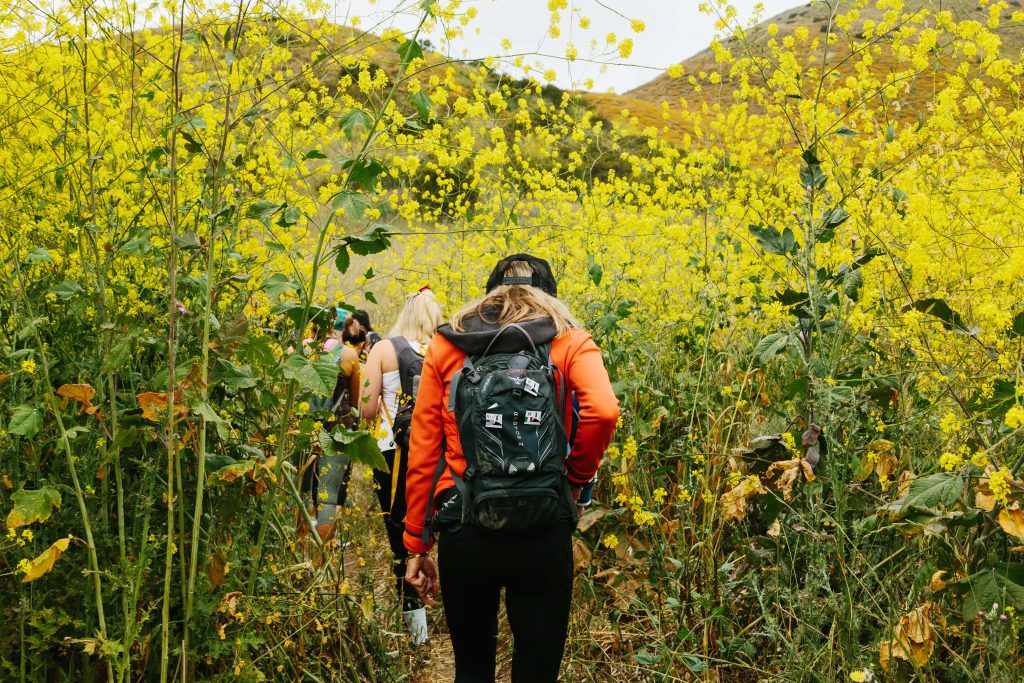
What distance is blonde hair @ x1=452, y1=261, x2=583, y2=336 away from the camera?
2.34 metres

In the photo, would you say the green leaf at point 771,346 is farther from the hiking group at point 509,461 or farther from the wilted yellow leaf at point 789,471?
the hiking group at point 509,461

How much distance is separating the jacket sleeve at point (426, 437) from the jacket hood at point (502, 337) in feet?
0.37

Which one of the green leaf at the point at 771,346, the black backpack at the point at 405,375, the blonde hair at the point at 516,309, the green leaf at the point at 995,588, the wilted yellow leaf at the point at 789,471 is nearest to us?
the green leaf at the point at 995,588

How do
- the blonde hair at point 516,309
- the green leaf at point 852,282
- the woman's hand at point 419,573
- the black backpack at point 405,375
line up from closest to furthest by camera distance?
the blonde hair at point 516,309, the woman's hand at point 419,573, the green leaf at point 852,282, the black backpack at point 405,375

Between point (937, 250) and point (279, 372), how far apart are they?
111 inches

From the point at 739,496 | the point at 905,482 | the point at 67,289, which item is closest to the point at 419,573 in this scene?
the point at 739,496

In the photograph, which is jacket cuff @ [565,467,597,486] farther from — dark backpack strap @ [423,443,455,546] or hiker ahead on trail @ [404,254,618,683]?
dark backpack strap @ [423,443,455,546]

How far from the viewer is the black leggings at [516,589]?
2.19 meters

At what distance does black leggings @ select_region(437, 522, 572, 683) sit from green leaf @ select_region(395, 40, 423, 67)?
129 cm

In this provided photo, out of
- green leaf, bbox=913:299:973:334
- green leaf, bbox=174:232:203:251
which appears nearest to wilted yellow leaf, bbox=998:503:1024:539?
green leaf, bbox=913:299:973:334

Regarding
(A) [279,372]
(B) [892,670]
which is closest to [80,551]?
(A) [279,372]

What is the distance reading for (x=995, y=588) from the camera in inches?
90.2

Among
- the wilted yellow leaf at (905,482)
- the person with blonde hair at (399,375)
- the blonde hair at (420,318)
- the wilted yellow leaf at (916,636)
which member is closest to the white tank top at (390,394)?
the person with blonde hair at (399,375)

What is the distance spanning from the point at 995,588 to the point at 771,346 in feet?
3.64
